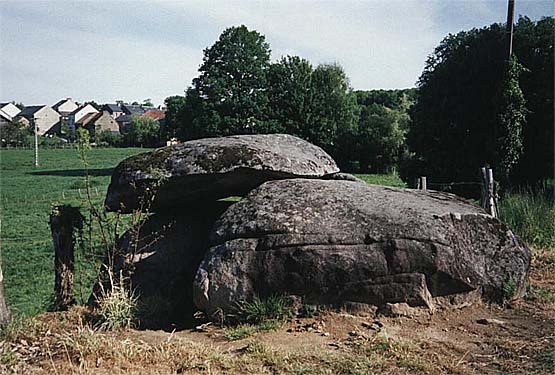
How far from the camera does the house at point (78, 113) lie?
300 feet

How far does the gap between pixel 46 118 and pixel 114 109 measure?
14.3m

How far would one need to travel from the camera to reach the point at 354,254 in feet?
21.9

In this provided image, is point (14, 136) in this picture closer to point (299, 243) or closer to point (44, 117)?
point (44, 117)

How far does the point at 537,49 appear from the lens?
57.4 feet

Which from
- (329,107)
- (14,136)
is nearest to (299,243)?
(329,107)

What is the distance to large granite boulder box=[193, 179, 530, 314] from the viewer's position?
263 inches

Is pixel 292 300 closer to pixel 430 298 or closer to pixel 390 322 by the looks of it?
pixel 390 322

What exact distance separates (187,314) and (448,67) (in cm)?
1406

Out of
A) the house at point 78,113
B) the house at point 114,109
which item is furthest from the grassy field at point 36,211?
the house at point 114,109

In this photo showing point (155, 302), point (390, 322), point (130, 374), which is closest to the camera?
point (130, 374)

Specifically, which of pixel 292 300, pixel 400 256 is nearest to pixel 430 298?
pixel 400 256

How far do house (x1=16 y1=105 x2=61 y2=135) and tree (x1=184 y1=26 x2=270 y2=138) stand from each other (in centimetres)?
4981

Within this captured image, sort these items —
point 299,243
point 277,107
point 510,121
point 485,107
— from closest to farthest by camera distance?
point 299,243
point 510,121
point 485,107
point 277,107

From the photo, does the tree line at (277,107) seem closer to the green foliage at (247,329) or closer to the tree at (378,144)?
the tree at (378,144)
